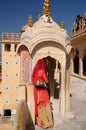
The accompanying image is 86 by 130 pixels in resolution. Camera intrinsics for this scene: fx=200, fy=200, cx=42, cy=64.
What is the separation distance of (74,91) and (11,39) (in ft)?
53.0

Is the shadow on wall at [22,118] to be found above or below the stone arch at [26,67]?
below

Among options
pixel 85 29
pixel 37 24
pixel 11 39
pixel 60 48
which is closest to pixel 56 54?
pixel 60 48

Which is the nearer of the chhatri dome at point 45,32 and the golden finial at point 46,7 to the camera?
the chhatri dome at point 45,32

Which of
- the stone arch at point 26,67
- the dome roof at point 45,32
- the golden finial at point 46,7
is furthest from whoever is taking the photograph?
the golden finial at point 46,7

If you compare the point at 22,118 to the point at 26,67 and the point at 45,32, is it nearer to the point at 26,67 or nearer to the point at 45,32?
the point at 26,67

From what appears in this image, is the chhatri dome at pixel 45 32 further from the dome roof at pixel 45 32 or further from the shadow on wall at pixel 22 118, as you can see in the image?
the shadow on wall at pixel 22 118

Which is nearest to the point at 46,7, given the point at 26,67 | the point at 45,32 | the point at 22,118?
the point at 45,32

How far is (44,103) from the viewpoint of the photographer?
638 centimetres

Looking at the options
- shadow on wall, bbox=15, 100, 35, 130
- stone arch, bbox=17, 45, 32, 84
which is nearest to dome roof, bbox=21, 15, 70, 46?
stone arch, bbox=17, 45, 32, 84

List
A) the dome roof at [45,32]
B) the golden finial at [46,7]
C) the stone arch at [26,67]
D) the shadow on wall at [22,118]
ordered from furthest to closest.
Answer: the golden finial at [46,7], the stone arch at [26,67], the dome roof at [45,32], the shadow on wall at [22,118]

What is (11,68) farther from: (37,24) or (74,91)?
(37,24)

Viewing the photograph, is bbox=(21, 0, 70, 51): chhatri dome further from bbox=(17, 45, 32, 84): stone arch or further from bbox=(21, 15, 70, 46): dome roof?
bbox=(17, 45, 32, 84): stone arch

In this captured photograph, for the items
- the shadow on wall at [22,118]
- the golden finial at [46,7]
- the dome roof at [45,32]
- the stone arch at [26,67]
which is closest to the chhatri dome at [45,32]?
the dome roof at [45,32]

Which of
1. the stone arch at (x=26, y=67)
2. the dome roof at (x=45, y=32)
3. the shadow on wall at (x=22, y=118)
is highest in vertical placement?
the dome roof at (x=45, y=32)
